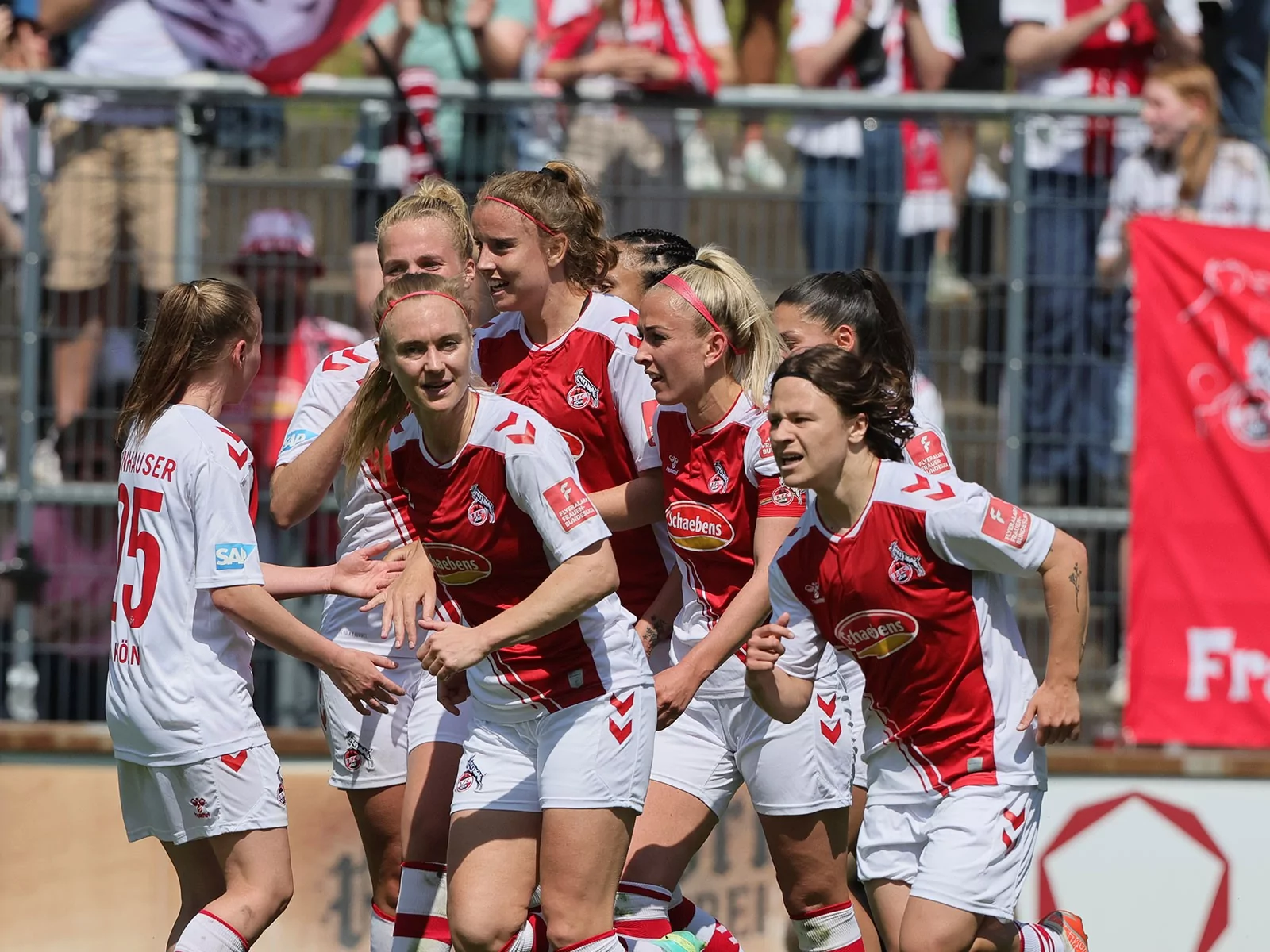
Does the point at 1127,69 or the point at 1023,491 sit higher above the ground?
the point at 1127,69

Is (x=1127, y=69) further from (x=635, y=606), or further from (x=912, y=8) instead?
(x=635, y=606)

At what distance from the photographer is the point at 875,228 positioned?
727cm

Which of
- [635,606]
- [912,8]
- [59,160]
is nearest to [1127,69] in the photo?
[912,8]

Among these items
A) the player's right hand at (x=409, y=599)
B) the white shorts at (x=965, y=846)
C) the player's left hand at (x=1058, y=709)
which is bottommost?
the white shorts at (x=965, y=846)

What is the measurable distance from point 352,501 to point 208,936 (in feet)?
4.27

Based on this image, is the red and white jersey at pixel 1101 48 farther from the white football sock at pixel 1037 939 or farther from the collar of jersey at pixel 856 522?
the white football sock at pixel 1037 939

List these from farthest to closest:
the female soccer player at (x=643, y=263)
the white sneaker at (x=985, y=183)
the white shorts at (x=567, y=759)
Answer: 1. the white sneaker at (x=985, y=183)
2. the female soccer player at (x=643, y=263)
3. the white shorts at (x=567, y=759)

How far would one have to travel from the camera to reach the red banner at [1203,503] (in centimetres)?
690

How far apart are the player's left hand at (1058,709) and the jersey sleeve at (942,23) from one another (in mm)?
4228

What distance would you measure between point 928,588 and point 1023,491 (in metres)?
2.84

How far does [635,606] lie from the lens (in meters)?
5.26

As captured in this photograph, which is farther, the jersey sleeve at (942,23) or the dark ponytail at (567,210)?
the jersey sleeve at (942,23)

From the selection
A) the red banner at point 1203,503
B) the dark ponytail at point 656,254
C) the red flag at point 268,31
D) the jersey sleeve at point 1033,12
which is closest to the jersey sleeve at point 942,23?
the jersey sleeve at point 1033,12

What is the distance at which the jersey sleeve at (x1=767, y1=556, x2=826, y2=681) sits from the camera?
4.56 metres
